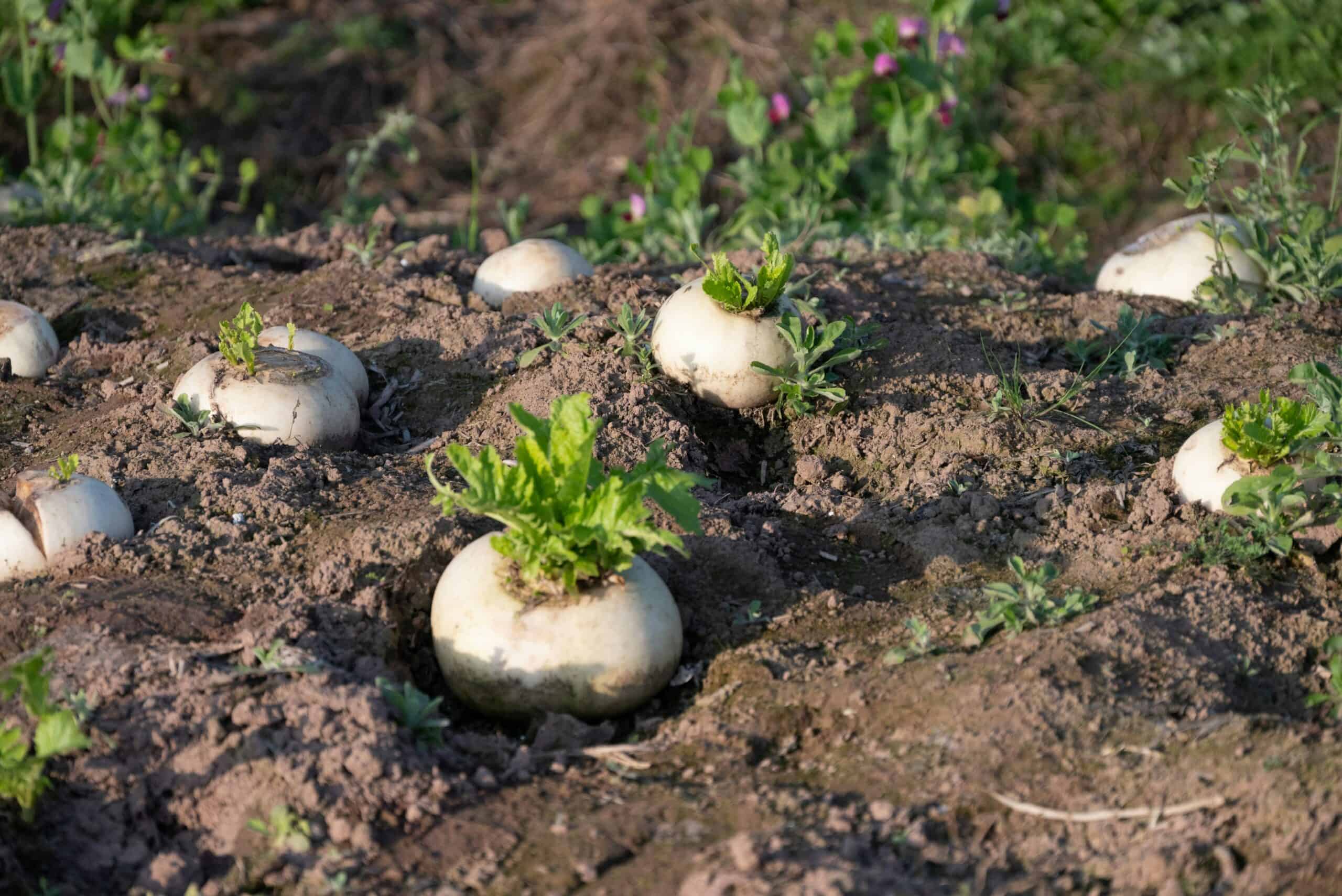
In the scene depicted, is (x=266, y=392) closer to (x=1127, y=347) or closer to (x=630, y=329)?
(x=630, y=329)

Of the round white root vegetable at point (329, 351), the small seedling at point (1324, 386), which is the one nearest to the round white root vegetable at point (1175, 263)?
the small seedling at point (1324, 386)

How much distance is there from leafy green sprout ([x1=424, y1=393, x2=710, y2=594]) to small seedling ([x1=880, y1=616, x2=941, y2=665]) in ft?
1.80

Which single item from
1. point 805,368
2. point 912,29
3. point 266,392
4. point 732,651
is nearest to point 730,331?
point 805,368

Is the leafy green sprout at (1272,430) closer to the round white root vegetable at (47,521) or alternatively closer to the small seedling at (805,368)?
the small seedling at (805,368)

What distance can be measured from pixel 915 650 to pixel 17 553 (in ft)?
7.51

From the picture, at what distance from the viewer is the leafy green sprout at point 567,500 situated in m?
3.04

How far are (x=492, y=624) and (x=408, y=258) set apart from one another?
2641 mm

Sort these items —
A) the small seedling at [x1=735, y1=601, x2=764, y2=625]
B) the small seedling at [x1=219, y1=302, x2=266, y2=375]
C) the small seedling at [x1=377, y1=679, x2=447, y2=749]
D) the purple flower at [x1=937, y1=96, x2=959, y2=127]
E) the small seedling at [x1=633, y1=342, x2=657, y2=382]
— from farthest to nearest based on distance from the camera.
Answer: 1. the purple flower at [x1=937, y1=96, x2=959, y2=127]
2. the small seedling at [x1=633, y1=342, x2=657, y2=382]
3. the small seedling at [x1=219, y1=302, x2=266, y2=375]
4. the small seedling at [x1=735, y1=601, x2=764, y2=625]
5. the small seedling at [x1=377, y1=679, x2=447, y2=749]

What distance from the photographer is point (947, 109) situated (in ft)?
23.1

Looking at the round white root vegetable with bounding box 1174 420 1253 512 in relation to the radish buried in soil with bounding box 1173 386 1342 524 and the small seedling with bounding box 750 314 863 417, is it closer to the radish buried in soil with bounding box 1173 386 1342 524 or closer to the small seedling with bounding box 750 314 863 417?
the radish buried in soil with bounding box 1173 386 1342 524

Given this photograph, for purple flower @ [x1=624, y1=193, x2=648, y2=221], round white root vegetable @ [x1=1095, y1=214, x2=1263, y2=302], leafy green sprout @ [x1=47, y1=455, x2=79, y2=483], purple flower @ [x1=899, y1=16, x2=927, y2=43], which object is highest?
leafy green sprout @ [x1=47, y1=455, x2=79, y2=483]

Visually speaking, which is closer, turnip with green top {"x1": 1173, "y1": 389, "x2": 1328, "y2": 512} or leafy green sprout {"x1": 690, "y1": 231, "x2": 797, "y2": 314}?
turnip with green top {"x1": 1173, "y1": 389, "x2": 1328, "y2": 512}

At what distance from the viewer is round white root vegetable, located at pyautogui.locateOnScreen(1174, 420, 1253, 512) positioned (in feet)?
11.7

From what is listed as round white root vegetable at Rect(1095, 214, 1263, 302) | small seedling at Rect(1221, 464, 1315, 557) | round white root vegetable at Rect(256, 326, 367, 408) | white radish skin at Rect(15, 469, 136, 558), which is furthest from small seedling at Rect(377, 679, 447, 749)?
round white root vegetable at Rect(1095, 214, 1263, 302)
